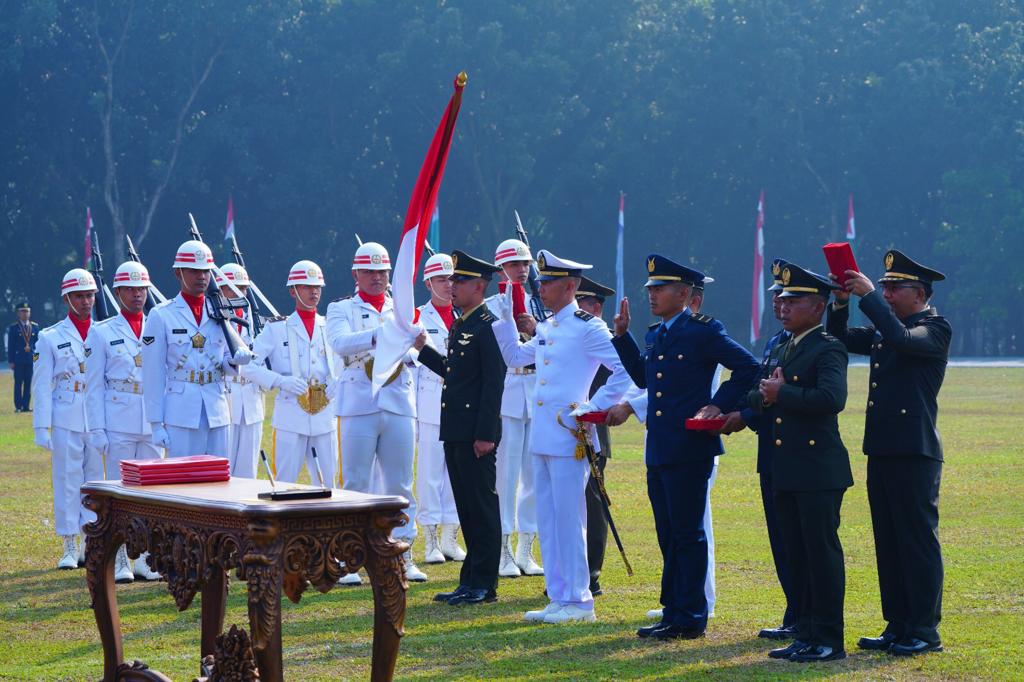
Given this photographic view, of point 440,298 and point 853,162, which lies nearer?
point 440,298

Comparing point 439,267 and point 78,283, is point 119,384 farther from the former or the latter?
point 439,267

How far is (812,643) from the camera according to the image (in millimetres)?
7910

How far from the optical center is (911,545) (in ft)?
26.5

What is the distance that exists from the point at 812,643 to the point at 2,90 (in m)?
48.5

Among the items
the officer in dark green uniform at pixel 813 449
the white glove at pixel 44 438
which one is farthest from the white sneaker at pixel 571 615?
the white glove at pixel 44 438

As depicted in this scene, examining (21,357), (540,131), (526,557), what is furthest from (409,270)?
(540,131)

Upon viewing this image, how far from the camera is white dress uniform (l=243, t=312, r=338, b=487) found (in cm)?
1138

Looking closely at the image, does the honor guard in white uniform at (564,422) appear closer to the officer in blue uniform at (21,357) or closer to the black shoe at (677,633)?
the black shoe at (677,633)

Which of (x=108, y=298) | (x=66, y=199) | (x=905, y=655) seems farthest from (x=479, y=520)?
(x=66, y=199)

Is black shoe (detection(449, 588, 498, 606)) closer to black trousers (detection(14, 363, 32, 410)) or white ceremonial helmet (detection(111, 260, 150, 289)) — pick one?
white ceremonial helmet (detection(111, 260, 150, 289))

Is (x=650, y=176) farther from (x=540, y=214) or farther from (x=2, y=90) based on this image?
(x=2, y=90)

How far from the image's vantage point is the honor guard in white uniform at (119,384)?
11422mm

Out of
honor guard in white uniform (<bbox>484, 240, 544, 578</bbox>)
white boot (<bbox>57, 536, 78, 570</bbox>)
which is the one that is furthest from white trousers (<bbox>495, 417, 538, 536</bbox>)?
white boot (<bbox>57, 536, 78, 570</bbox>)

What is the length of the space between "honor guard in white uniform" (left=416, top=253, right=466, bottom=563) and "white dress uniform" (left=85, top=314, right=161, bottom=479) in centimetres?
213
